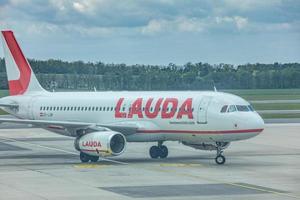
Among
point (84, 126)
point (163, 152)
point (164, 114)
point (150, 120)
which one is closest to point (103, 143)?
point (84, 126)

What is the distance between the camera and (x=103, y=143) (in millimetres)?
35625

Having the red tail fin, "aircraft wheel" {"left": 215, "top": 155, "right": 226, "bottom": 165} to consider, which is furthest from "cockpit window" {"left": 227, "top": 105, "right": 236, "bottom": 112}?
the red tail fin

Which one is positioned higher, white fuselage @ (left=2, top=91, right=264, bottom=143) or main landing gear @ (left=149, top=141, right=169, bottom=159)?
white fuselage @ (left=2, top=91, right=264, bottom=143)

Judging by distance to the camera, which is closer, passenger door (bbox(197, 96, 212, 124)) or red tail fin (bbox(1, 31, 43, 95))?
passenger door (bbox(197, 96, 212, 124))

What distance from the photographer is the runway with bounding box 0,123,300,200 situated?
25797mm

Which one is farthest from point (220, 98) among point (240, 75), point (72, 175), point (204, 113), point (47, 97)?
point (240, 75)

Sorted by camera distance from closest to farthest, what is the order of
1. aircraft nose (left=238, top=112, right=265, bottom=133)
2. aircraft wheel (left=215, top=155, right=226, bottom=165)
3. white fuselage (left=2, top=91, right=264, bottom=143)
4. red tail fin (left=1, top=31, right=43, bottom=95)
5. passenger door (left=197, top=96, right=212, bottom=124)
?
aircraft nose (left=238, top=112, right=265, bottom=133) → white fuselage (left=2, top=91, right=264, bottom=143) → aircraft wheel (left=215, top=155, right=226, bottom=165) → passenger door (left=197, top=96, right=212, bottom=124) → red tail fin (left=1, top=31, right=43, bottom=95)

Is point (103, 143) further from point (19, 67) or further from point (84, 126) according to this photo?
point (19, 67)

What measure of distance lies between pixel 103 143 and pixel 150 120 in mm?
3211

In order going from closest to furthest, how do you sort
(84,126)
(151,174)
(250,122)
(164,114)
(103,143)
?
(151,174), (250,122), (103,143), (164,114), (84,126)

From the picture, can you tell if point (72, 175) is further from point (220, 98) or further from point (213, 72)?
point (213, 72)

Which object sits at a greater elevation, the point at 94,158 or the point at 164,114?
the point at 164,114

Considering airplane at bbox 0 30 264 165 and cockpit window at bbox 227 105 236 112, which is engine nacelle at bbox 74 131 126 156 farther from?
cockpit window at bbox 227 105 236 112

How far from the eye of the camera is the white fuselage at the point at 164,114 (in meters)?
35.4
